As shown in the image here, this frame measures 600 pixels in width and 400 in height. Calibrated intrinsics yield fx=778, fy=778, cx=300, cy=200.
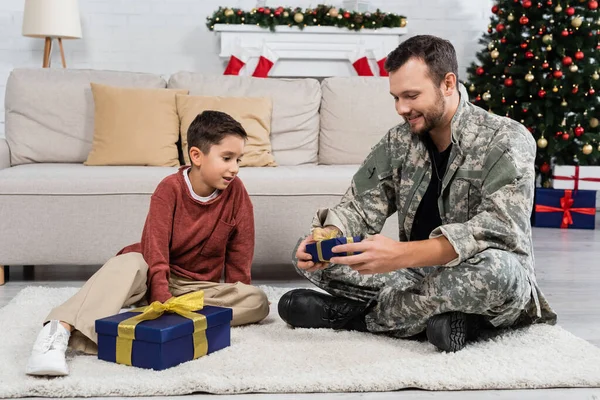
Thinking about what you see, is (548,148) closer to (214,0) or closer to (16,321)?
(214,0)

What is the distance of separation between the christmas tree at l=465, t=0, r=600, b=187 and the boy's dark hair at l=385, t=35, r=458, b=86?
3.05 metres

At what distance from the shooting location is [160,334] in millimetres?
1839

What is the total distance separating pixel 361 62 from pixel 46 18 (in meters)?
2.22

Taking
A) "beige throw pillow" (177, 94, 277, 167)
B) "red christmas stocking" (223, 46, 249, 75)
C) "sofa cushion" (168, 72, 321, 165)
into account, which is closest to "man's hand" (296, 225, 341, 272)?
"beige throw pillow" (177, 94, 277, 167)

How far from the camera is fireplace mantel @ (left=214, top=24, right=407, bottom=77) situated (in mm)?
5754

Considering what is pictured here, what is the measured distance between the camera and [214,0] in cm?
595

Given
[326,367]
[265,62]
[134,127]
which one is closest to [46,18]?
[265,62]

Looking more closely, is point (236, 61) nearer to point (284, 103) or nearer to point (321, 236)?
point (284, 103)

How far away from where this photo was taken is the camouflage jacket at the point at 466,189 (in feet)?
6.39

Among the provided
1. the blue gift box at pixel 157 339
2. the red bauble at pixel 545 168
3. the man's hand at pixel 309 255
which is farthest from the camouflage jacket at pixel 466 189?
the red bauble at pixel 545 168

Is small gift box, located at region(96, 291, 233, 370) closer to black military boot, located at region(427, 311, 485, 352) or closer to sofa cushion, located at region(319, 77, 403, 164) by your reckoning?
black military boot, located at region(427, 311, 485, 352)

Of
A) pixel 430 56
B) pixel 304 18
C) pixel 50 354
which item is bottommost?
pixel 50 354

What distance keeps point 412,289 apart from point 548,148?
10.2 ft

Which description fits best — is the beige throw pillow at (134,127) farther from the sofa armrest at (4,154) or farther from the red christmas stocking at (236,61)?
the red christmas stocking at (236,61)
